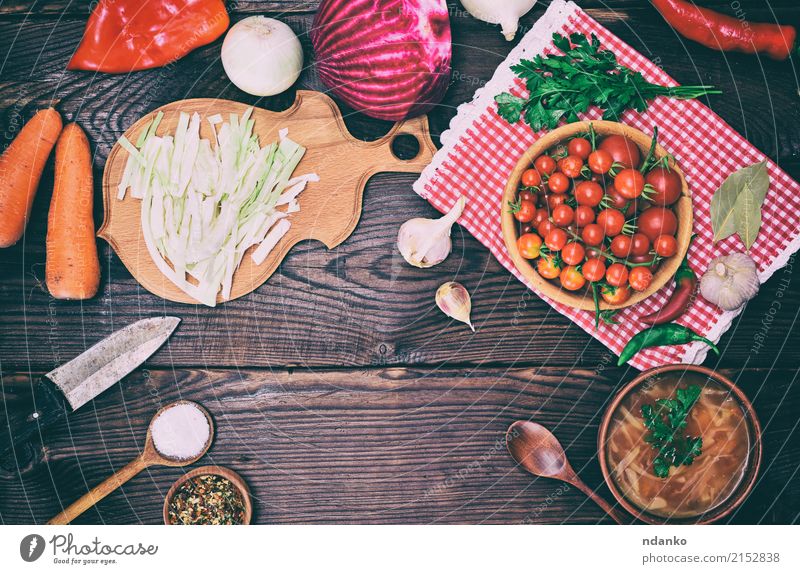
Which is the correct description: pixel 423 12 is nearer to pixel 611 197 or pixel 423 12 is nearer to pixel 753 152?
pixel 611 197

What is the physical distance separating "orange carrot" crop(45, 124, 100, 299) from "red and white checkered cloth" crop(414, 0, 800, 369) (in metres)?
0.84

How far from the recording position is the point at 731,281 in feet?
4.33

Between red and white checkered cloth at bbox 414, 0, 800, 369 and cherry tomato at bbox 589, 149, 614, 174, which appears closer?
cherry tomato at bbox 589, 149, 614, 174

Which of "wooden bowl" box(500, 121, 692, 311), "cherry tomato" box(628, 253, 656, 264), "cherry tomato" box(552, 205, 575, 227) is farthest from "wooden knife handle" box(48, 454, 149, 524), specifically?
"cherry tomato" box(628, 253, 656, 264)

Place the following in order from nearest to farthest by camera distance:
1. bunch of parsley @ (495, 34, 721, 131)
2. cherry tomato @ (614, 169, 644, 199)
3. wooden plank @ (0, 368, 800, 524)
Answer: cherry tomato @ (614, 169, 644, 199)
bunch of parsley @ (495, 34, 721, 131)
wooden plank @ (0, 368, 800, 524)

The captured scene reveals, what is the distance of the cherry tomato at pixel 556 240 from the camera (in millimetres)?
1265

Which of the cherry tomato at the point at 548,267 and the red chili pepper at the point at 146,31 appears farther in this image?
the red chili pepper at the point at 146,31

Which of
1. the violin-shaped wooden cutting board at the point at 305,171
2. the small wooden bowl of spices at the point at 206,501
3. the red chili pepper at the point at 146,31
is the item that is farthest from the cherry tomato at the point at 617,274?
the red chili pepper at the point at 146,31

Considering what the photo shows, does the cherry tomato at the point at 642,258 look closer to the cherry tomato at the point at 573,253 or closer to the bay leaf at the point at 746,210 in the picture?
the cherry tomato at the point at 573,253

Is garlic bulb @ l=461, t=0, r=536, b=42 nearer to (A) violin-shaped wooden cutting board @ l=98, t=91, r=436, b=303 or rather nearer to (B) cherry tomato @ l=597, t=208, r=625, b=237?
(A) violin-shaped wooden cutting board @ l=98, t=91, r=436, b=303

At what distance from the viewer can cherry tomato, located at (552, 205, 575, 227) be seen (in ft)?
4.18

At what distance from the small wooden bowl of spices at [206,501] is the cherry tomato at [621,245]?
1.04 meters

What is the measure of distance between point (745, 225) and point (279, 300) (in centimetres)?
115
